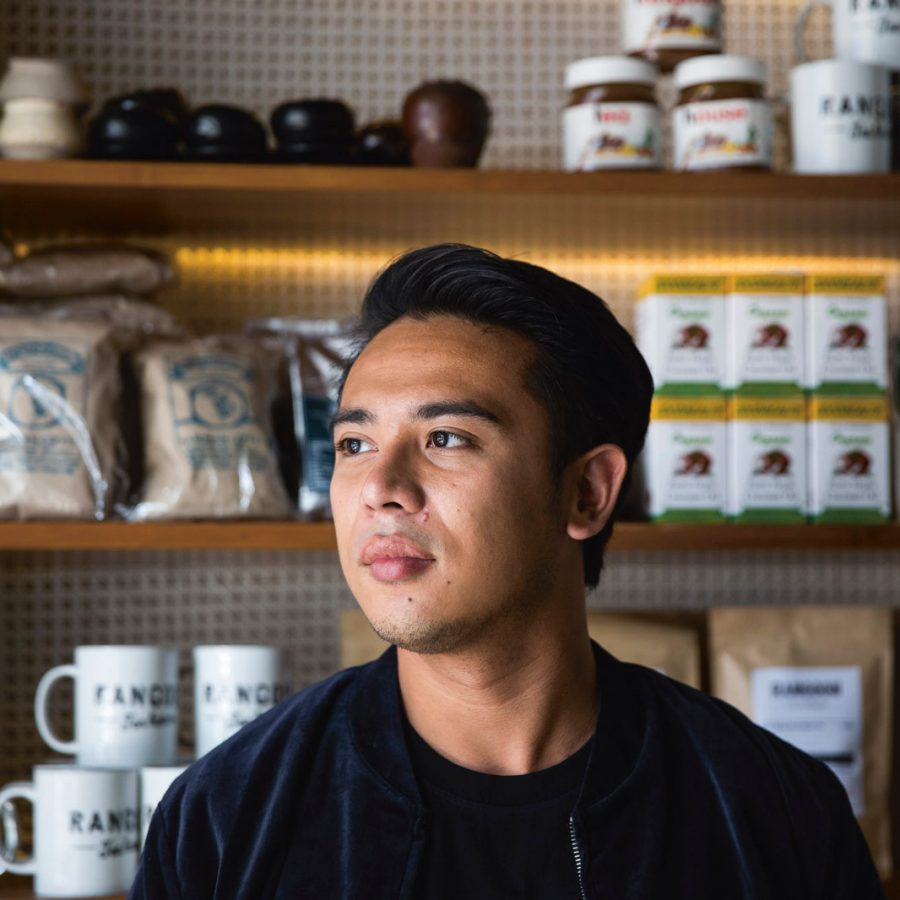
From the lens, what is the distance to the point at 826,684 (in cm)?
176

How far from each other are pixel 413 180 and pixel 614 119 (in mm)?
258

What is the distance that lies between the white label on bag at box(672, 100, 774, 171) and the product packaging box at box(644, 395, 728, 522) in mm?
289

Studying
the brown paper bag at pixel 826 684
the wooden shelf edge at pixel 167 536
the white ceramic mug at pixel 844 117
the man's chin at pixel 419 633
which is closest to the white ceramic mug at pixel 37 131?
the wooden shelf edge at pixel 167 536

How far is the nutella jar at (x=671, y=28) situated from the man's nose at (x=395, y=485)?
2.51 ft

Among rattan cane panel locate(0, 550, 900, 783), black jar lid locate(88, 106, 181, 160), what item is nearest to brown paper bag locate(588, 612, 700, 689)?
rattan cane panel locate(0, 550, 900, 783)

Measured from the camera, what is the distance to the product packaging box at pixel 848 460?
1659 millimetres

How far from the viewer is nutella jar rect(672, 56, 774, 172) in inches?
65.1

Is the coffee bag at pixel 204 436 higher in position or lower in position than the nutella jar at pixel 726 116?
lower

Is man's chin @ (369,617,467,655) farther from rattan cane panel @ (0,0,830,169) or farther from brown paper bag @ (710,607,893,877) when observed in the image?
rattan cane panel @ (0,0,830,169)

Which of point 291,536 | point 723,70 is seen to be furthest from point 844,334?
point 291,536

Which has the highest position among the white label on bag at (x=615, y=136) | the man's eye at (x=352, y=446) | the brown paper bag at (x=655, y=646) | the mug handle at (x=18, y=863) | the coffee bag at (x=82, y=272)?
the white label on bag at (x=615, y=136)

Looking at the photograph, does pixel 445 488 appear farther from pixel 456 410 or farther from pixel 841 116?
pixel 841 116

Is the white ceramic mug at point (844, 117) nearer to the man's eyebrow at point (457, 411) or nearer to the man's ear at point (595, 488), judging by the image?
the man's ear at point (595, 488)

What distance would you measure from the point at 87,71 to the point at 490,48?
0.58 metres
